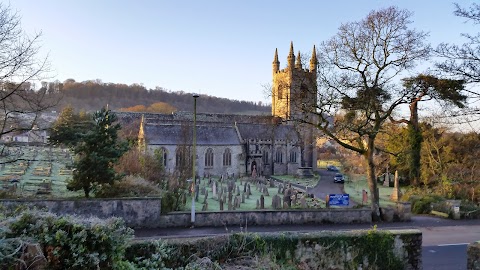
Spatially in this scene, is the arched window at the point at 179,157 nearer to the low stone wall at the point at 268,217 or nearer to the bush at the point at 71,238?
the low stone wall at the point at 268,217

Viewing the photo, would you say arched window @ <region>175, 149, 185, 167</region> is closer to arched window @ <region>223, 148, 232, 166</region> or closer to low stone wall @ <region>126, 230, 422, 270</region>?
arched window @ <region>223, 148, 232, 166</region>

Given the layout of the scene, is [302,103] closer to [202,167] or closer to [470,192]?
[470,192]

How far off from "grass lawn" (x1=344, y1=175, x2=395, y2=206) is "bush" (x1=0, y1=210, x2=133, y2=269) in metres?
22.8

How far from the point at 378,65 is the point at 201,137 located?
28364 millimetres

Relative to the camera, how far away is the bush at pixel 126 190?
17109mm

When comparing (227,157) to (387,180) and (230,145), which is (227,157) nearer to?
(230,145)

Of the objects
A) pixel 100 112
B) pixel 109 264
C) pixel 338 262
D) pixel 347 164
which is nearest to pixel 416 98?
pixel 338 262

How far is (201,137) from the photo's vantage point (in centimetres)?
4294

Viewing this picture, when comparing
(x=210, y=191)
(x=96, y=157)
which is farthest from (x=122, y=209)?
(x=210, y=191)

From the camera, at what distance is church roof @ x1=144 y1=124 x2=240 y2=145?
1539 inches

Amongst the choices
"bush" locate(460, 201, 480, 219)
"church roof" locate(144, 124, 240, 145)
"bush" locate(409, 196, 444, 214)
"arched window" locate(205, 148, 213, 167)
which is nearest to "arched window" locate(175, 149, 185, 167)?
"church roof" locate(144, 124, 240, 145)

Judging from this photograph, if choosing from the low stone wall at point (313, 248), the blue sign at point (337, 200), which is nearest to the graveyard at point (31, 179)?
the low stone wall at point (313, 248)

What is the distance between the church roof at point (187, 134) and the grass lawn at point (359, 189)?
46.5ft

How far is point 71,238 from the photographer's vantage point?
4723 millimetres
